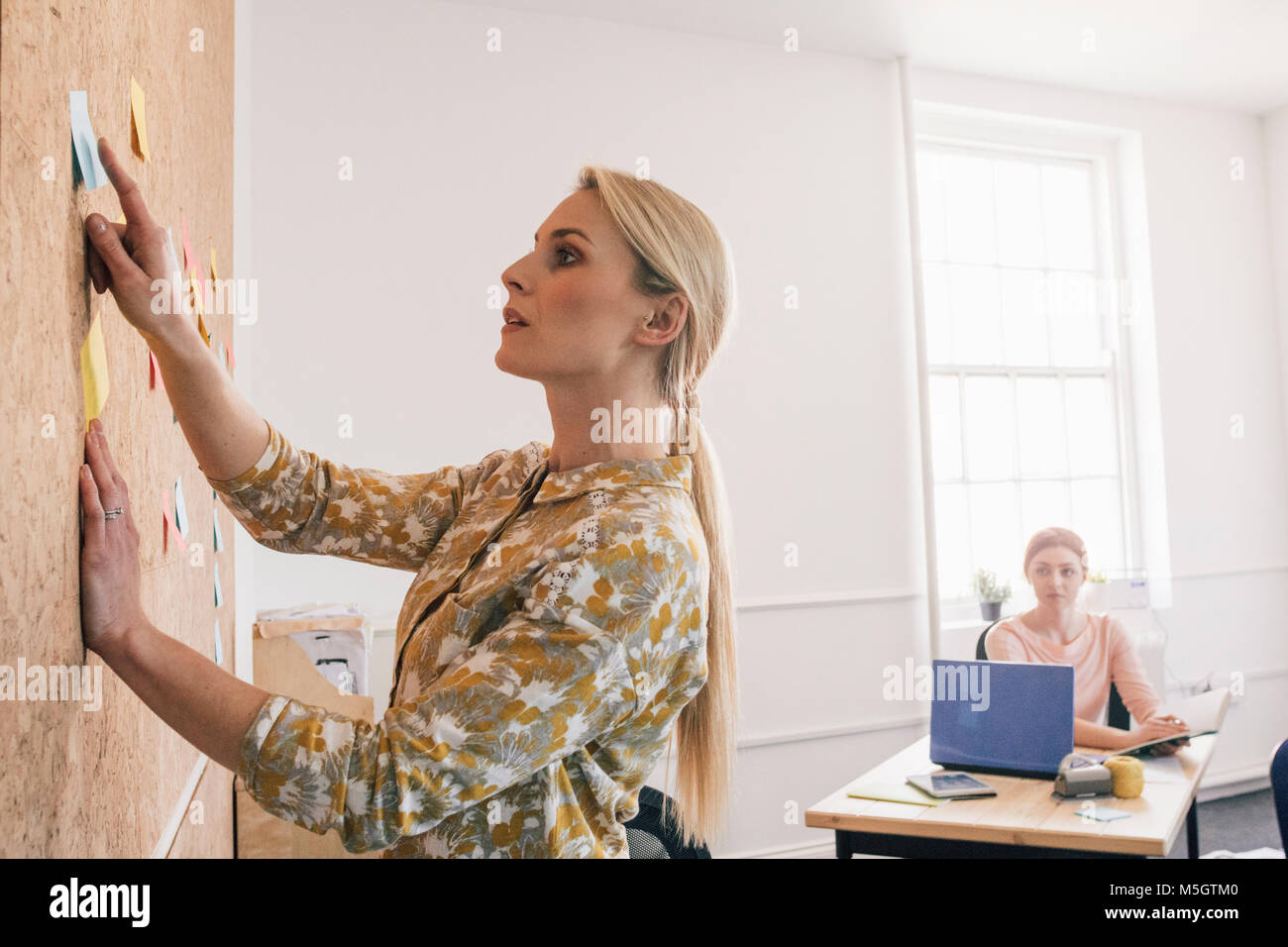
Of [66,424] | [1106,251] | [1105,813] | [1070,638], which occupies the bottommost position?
[1105,813]

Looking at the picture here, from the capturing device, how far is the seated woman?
11.1ft

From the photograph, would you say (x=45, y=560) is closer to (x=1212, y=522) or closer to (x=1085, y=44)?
(x=1085, y=44)

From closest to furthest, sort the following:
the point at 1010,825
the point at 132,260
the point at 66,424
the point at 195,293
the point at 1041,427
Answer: the point at 66,424 < the point at 132,260 < the point at 195,293 < the point at 1010,825 < the point at 1041,427

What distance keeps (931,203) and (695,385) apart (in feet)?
13.1

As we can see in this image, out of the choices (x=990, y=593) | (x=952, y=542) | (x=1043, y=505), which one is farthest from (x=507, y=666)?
(x=1043, y=505)

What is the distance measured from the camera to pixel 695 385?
131 centimetres

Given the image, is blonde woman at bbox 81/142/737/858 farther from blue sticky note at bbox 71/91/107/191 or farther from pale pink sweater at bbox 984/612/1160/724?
pale pink sweater at bbox 984/612/1160/724

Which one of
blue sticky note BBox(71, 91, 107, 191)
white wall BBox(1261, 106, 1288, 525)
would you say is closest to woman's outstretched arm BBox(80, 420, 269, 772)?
blue sticky note BBox(71, 91, 107, 191)

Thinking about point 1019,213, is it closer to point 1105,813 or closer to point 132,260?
point 1105,813

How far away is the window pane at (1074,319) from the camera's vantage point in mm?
5133

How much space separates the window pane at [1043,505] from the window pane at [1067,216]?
44.6 inches

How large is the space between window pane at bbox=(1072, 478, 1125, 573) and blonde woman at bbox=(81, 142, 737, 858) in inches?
172
